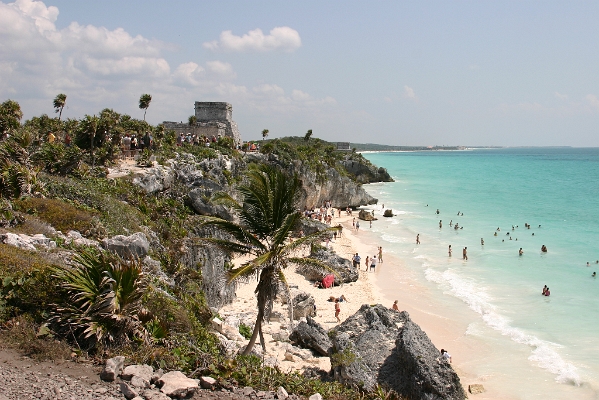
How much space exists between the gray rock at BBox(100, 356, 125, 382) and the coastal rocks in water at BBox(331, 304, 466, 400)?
18.3ft

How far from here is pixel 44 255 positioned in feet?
29.0

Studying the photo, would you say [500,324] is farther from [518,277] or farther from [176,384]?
[176,384]

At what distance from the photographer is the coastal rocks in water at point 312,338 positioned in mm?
13289

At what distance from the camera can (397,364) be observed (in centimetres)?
1077

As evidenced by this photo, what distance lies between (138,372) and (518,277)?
23.0 m

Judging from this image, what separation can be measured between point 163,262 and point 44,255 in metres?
4.22

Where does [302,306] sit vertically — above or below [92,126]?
below

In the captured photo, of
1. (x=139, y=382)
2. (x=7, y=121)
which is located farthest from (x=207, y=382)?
(x=7, y=121)

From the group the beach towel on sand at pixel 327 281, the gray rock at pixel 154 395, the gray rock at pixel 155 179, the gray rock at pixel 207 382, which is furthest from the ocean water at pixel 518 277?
the gray rock at pixel 155 179

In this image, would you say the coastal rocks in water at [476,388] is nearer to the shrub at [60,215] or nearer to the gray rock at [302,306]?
the gray rock at [302,306]

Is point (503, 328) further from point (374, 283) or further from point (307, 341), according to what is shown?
point (307, 341)

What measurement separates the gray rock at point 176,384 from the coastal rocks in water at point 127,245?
5041mm

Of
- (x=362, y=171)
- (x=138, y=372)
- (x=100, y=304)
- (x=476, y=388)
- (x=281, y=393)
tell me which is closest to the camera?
(x=138, y=372)

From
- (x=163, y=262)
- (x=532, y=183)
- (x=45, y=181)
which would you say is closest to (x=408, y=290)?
(x=163, y=262)
